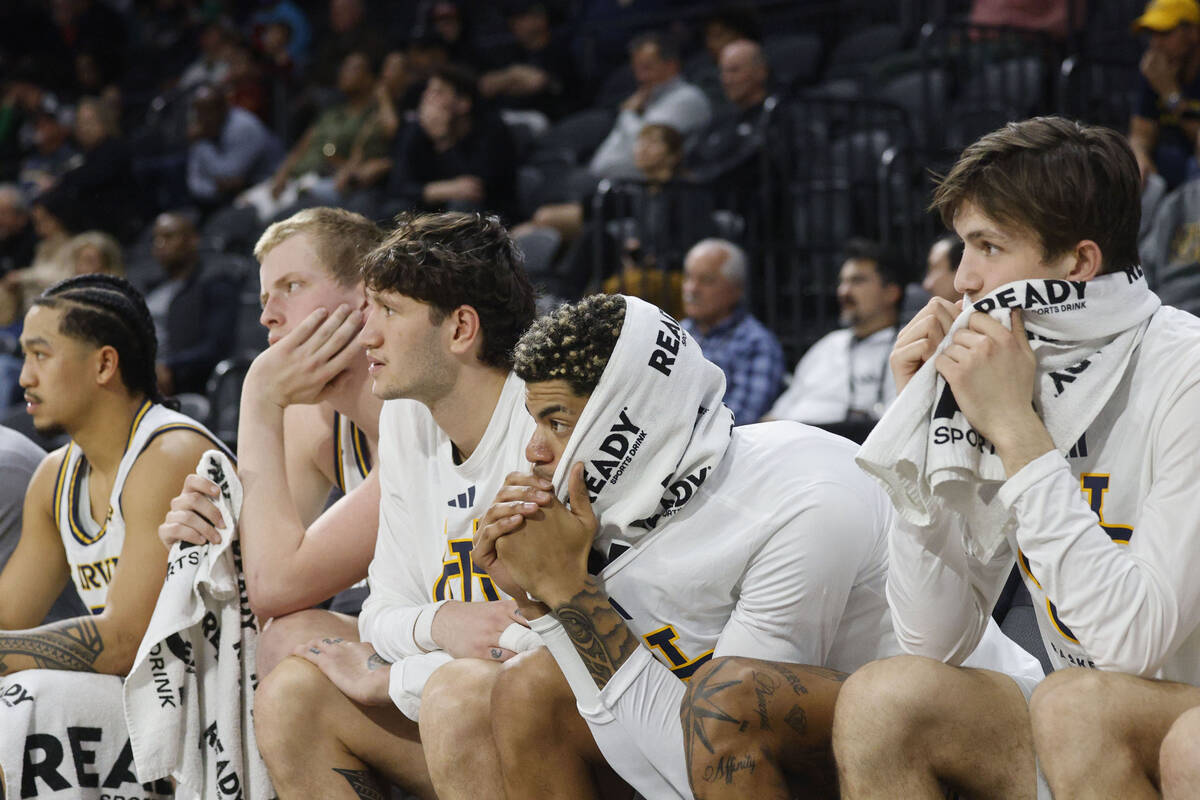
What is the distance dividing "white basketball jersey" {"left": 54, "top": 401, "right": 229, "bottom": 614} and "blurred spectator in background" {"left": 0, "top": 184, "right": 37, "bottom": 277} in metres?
7.18

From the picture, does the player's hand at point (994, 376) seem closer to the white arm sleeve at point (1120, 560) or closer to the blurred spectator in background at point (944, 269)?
the white arm sleeve at point (1120, 560)

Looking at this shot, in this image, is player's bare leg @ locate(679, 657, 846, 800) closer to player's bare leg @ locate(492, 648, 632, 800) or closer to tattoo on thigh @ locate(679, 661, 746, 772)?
tattoo on thigh @ locate(679, 661, 746, 772)

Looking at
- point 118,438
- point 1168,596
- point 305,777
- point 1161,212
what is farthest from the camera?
point 1161,212

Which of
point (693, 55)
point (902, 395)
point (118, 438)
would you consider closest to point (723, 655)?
point (902, 395)

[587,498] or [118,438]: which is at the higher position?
[587,498]

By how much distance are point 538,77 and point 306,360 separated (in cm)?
665

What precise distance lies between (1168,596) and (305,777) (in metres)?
1.68

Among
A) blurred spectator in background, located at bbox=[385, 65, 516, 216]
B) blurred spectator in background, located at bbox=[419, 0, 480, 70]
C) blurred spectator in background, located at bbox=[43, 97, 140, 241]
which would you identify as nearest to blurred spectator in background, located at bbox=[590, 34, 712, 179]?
blurred spectator in background, located at bbox=[385, 65, 516, 216]

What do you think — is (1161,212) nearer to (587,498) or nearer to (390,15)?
(587,498)

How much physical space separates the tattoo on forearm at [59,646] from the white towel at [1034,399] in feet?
6.41

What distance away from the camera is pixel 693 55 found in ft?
30.3

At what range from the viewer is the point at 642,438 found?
2375 mm

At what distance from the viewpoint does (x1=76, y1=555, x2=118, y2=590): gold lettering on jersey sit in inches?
136

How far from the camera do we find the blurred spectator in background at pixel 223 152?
10.3 meters
